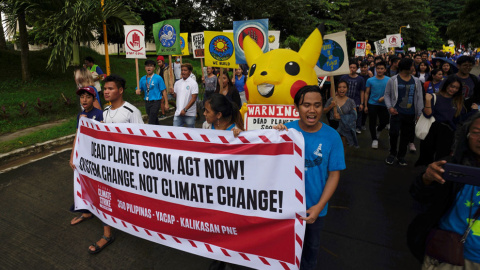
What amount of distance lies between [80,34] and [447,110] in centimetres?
994

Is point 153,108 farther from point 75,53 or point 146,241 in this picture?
point 75,53

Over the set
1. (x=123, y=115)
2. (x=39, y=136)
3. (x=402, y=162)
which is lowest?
(x=402, y=162)

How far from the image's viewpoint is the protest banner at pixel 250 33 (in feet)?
18.8

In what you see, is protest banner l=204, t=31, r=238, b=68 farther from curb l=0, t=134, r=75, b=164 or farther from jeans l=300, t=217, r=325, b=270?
jeans l=300, t=217, r=325, b=270

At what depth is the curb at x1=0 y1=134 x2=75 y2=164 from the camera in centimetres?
647

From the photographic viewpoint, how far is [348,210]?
4.23 metres

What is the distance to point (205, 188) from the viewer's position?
8.72 ft

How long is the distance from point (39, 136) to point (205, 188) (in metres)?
6.87

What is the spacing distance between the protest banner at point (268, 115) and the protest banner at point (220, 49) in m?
2.84

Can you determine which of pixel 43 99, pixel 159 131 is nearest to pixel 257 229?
pixel 159 131

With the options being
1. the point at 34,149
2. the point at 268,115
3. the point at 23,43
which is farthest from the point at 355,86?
the point at 23,43

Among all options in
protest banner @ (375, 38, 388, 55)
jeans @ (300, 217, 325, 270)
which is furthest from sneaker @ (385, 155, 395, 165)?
protest banner @ (375, 38, 388, 55)

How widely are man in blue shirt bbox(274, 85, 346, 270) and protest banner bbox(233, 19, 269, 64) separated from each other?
3.56 meters

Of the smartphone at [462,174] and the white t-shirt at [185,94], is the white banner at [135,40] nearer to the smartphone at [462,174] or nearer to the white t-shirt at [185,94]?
the white t-shirt at [185,94]
